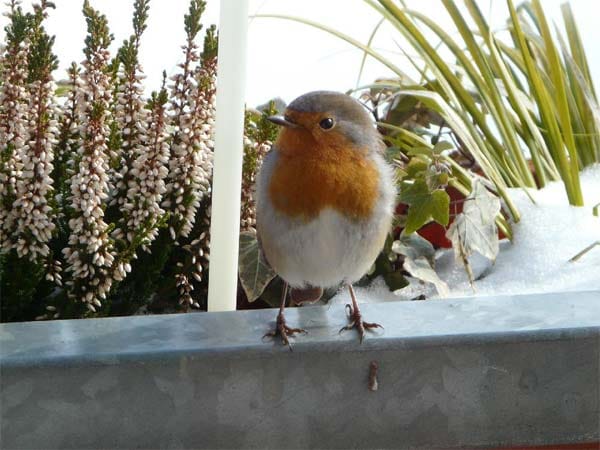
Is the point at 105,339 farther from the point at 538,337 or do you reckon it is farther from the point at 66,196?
the point at 538,337

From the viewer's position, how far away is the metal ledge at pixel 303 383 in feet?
4.26

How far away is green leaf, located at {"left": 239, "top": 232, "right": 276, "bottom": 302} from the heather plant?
0.32ft

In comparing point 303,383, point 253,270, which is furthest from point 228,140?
point 303,383

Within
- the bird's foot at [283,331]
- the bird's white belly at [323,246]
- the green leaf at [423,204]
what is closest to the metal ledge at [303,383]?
the bird's foot at [283,331]

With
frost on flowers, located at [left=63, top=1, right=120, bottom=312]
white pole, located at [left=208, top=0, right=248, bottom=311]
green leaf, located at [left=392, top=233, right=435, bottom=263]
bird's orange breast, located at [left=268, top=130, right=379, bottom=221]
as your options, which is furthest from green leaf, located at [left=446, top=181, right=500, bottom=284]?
frost on flowers, located at [left=63, top=1, right=120, bottom=312]

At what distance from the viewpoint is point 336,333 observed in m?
1.44

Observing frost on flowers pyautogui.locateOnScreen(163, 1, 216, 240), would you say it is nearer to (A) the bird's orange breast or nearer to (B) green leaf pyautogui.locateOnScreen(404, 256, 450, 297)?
(A) the bird's orange breast

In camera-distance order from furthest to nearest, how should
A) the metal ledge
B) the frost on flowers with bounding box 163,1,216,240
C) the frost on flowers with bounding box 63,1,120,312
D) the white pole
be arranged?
the frost on flowers with bounding box 163,1,216,240
the frost on flowers with bounding box 63,1,120,312
the white pole
the metal ledge

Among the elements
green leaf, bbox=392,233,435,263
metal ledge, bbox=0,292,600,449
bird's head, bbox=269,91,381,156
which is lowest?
metal ledge, bbox=0,292,600,449

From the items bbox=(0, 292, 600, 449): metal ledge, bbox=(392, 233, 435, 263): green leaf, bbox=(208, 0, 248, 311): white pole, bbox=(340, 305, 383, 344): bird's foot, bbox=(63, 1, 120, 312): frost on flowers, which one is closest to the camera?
bbox=(0, 292, 600, 449): metal ledge

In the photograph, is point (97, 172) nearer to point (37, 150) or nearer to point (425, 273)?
point (37, 150)

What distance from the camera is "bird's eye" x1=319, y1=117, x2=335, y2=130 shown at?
149 cm

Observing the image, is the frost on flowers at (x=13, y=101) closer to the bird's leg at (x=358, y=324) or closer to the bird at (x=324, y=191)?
the bird at (x=324, y=191)

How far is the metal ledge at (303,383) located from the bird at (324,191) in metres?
0.08
